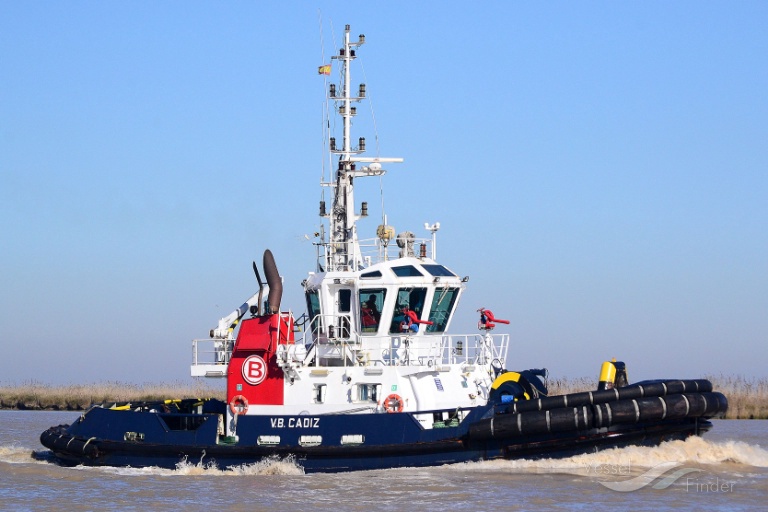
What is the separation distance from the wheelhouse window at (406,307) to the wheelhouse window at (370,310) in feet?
0.79

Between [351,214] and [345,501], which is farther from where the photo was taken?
[351,214]

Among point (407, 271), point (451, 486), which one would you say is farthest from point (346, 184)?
point (451, 486)

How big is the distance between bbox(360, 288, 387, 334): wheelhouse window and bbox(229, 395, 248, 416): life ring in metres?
2.13

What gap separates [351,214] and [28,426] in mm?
14019

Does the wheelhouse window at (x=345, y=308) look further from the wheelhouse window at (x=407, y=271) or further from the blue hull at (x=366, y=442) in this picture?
the blue hull at (x=366, y=442)

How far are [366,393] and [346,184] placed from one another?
354 centimetres

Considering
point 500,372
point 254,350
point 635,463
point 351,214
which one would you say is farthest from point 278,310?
point 635,463

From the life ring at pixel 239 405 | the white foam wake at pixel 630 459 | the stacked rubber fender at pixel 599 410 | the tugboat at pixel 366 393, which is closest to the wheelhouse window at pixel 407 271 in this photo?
the tugboat at pixel 366 393

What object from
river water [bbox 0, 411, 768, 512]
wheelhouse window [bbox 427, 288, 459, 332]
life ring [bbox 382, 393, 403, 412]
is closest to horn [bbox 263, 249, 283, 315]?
life ring [bbox 382, 393, 403, 412]

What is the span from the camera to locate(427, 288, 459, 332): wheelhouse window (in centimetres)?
1683

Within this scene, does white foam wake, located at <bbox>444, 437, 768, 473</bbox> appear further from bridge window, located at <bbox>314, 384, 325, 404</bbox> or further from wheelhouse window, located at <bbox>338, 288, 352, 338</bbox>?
wheelhouse window, located at <bbox>338, 288, 352, 338</bbox>

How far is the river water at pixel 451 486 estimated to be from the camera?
13.4 m

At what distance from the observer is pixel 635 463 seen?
590 inches

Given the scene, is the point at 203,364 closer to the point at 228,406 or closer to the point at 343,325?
the point at 228,406
